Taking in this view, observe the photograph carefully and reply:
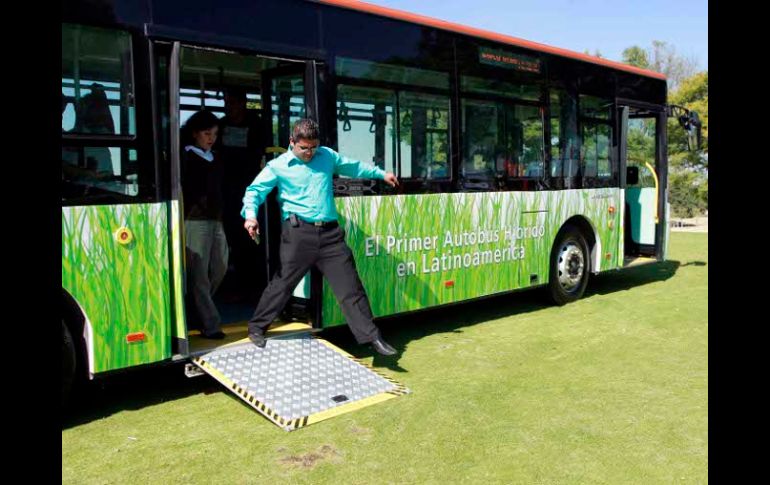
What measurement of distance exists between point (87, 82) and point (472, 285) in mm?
4316

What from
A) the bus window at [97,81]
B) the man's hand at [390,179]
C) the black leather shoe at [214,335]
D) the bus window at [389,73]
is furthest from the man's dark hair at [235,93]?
the black leather shoe at [214,335]

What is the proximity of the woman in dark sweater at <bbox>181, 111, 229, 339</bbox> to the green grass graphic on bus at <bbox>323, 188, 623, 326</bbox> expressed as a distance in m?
1.02

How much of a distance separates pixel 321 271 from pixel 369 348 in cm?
131

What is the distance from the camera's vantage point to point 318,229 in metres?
5.62

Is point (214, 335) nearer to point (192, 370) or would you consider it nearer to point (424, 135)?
point (192, 370)

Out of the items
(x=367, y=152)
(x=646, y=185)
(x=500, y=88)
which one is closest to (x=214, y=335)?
(x=367, y=152)

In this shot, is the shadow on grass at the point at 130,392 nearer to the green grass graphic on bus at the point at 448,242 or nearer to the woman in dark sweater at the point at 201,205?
the woman in dark sweater at the point at 201,205

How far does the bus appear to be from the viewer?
14.9 feet

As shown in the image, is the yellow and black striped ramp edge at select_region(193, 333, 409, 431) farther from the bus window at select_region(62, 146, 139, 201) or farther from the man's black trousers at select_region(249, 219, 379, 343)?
the bus window at select_region(62, 146, 139, 201)

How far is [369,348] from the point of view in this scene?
6.69 m

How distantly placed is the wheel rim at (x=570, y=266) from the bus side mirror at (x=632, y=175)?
1.79m

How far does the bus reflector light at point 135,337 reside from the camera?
469 cm

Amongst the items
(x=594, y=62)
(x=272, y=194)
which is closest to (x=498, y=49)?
(x=594, y=62)

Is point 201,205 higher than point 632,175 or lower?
lower
